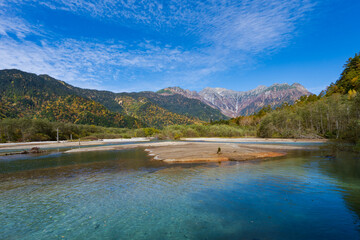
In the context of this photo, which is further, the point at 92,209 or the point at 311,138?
the point at 311,138

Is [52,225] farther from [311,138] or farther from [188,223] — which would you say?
[311,138]

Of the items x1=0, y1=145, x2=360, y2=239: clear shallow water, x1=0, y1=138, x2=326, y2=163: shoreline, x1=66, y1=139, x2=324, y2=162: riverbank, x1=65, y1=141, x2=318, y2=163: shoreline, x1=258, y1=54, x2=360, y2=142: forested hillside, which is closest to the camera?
x1=0, y1=145, x2=360, y2=239: clear shallow water

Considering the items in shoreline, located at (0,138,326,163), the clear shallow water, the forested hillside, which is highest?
the forested hillside

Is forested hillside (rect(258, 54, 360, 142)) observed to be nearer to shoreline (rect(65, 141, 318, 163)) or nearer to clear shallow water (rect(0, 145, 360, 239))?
shoreline (rect(65, 141, 318, 163))

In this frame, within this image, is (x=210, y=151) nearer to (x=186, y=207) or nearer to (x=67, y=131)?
(x=186, y=207)

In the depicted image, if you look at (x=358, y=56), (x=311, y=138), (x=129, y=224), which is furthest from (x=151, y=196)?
(x=358, y=56)

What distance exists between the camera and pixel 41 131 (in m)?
101

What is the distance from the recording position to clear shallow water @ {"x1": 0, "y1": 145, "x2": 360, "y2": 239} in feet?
28.9

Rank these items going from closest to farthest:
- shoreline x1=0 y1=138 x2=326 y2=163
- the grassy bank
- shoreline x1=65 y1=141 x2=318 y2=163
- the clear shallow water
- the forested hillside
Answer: the clear shallow water < shoreline x1=65 y1=141 x2=318 y2=163 < shoreline x1=0 y1=138 x2=326 y2=163 < the forested hillside < the grassy bank

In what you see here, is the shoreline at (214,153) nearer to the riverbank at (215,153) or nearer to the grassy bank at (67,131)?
the riverbank at (215,153)

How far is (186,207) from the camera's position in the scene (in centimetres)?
1180

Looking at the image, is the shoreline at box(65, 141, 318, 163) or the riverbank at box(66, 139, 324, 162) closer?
the shoreline at box(65, 141, 318, 163)

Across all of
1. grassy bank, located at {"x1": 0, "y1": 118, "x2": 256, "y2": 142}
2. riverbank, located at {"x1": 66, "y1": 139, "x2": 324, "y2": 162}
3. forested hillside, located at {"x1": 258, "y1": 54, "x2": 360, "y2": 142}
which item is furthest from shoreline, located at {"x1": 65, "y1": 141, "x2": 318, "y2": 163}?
grassy bank, located at {"x1": 0, "y1": 118, "x2": 256, "y2": 142}

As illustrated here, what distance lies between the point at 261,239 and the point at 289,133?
91.9 metres
